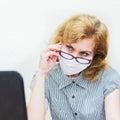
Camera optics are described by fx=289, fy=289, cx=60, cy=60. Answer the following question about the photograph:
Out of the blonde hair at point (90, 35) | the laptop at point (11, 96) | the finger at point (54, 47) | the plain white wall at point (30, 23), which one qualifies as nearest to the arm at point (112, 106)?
the blonde hair at point (90, 35)

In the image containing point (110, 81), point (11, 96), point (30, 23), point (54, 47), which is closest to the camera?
point (11, 96)

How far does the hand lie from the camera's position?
4.33ft

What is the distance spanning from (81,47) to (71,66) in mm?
102

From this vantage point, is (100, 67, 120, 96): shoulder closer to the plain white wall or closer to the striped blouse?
the striped blouse

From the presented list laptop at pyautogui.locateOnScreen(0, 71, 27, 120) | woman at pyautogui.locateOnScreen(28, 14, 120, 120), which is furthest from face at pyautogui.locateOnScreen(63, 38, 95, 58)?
laptop at pyautogui.locateOnScreen(0, 71, 27, 120)

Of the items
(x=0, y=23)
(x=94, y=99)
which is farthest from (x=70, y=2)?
(x=94, y=99)

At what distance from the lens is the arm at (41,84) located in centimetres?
133

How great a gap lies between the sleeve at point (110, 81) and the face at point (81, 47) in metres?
0.17

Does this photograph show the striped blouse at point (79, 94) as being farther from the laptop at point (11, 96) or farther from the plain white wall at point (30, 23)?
the laptop at point (11, 96)

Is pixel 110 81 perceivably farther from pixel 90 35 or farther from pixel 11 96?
pixel 11 96

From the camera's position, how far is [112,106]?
139cm

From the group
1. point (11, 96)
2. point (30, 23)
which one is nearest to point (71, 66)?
point (30, 23)

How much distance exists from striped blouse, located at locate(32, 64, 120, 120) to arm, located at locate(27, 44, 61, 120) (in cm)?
11

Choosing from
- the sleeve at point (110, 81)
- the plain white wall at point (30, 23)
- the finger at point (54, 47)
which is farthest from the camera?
the plain white wall at point (30, 23)
